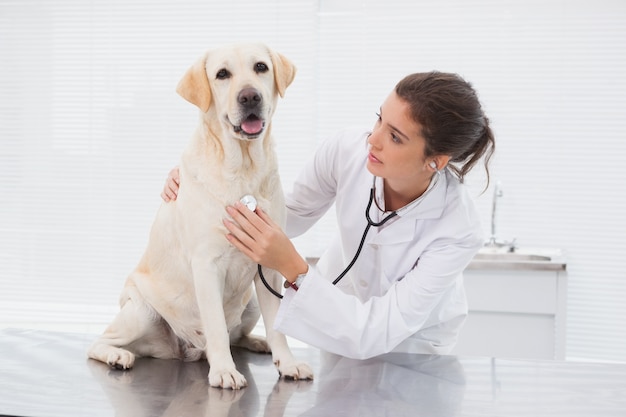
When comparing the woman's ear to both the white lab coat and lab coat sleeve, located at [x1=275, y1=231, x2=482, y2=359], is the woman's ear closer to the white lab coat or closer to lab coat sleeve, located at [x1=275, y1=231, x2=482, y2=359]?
the white lab coat

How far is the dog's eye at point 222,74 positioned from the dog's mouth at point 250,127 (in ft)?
0.41

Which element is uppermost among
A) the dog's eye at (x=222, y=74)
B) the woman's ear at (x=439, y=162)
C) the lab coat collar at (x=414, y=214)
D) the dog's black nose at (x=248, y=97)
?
the dog's eye at (x=222, y=74)

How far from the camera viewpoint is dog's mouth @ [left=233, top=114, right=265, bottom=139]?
60.8 inches

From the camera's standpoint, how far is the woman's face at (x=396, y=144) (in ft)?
5.60

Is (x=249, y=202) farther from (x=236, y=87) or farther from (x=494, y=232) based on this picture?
(x=494, y=232)

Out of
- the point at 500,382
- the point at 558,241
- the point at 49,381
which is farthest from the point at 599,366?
the point at 558,241

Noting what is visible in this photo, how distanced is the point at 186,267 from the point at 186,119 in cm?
280

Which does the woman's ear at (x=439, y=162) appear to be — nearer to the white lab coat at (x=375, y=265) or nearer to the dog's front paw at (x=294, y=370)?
the white lab coat at (x=375, y=265)

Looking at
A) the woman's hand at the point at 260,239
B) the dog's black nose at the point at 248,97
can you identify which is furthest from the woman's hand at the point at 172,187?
the dog's black nose at the point at 248,97

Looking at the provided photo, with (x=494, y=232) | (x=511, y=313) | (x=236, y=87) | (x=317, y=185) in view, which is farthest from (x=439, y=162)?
(x=494, y=232)

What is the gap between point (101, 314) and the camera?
436cm

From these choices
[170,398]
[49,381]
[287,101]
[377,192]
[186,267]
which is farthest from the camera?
[287,101]

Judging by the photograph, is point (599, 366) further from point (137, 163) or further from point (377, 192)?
point (137, 163)

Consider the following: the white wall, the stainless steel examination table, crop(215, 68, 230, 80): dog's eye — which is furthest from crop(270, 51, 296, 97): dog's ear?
the white wall
